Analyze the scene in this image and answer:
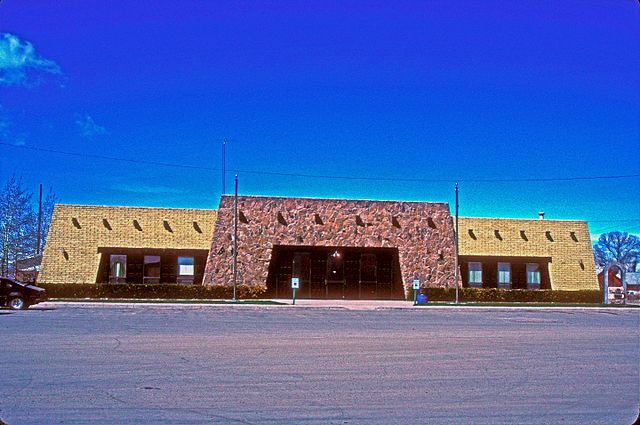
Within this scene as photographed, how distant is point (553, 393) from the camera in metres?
9.05

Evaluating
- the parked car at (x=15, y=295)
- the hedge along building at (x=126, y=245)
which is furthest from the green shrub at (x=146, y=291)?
the parked car at (x=15, y=295)

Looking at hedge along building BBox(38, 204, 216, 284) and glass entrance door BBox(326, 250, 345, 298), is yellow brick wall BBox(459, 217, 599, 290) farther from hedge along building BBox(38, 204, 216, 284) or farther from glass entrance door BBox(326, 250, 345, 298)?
hedge along building BBox(38, 204, 216, 284)

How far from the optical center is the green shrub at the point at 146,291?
36.1 metres

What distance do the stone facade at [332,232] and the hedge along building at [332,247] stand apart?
6 centimetres

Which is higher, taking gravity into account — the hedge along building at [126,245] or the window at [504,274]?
the hedge along building at [126,245]

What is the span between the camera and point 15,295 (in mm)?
27219

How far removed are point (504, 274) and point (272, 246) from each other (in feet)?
48.6

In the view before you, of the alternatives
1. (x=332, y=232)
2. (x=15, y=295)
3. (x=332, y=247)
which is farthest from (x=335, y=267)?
(x=15, y=295)

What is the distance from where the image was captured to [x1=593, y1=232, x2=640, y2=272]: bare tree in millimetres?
77250

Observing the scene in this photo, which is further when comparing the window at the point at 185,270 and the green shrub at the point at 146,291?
the window at the point at 185,270

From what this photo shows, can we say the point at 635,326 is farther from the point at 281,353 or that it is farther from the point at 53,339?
the point at 53,339

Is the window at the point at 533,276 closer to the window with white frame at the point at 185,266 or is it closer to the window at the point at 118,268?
the window with white frame at the point at 185,266

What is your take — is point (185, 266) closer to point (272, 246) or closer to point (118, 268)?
point (118, 268)

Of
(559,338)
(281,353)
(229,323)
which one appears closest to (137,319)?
(229,323)
